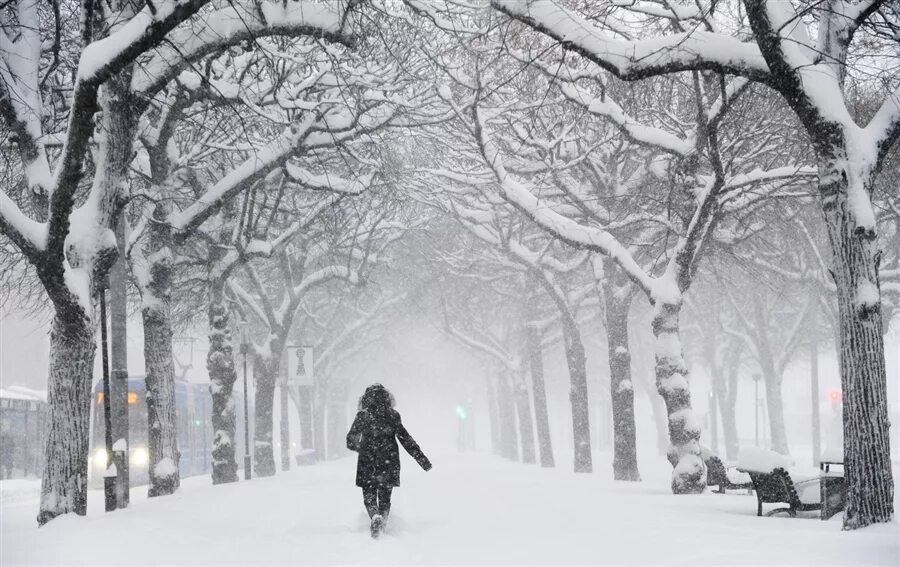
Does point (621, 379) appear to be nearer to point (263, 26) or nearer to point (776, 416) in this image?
point (263, 26)

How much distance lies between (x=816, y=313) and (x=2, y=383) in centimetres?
5513

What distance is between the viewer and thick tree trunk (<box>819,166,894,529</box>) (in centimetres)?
728

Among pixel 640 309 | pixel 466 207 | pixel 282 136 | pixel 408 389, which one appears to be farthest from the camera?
pixel 408 389

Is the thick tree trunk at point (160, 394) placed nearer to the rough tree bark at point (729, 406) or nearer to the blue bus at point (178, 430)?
the blue bus at point (178, 430)

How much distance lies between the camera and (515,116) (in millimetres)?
15898

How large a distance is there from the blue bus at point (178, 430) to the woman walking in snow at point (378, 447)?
9.50 m

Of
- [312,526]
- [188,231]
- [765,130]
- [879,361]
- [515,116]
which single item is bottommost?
[312,526]

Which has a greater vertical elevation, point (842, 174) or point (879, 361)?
point (842, 174)

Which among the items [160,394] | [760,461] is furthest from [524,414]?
[760,461]

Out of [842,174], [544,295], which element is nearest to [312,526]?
[842,174]

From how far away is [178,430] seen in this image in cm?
2606

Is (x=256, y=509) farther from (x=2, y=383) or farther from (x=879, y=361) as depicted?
(x=2, y=383)

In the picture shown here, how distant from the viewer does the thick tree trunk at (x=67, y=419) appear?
8.95m

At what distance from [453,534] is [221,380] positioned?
8855 millimetres
